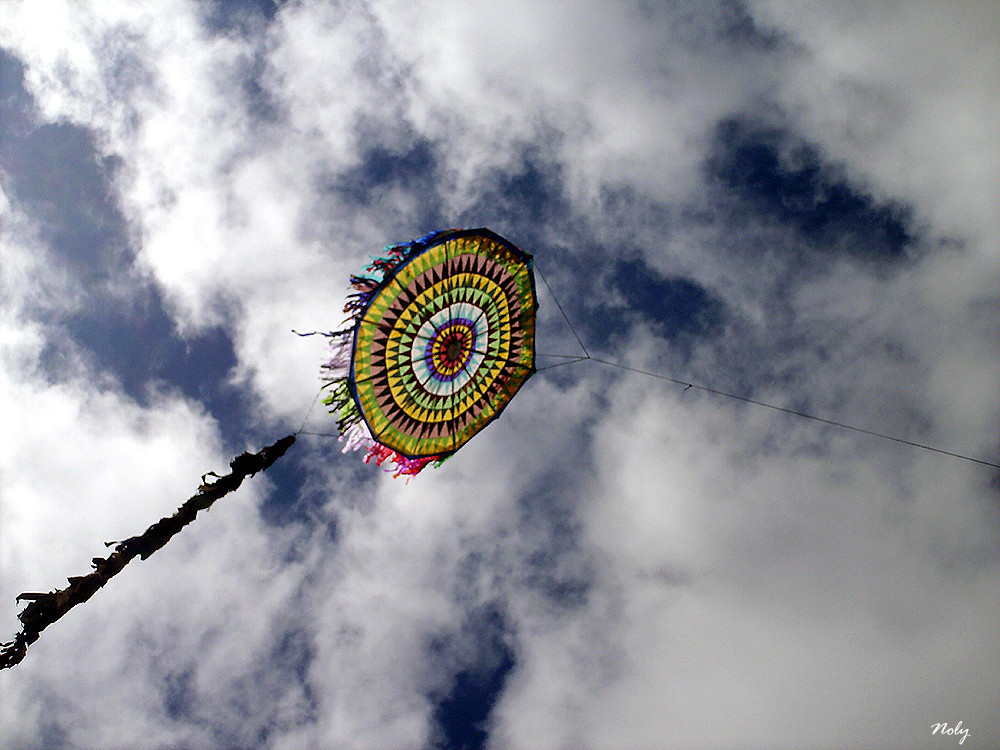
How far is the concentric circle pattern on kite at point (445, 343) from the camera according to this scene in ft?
30.8

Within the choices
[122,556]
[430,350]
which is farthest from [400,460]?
[122,556]

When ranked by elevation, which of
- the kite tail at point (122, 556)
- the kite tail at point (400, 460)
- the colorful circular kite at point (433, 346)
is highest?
the colorful circular kite at point (433, 346)

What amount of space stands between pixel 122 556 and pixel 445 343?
5.78 metres

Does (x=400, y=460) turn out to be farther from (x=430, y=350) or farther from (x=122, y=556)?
(x=122, y=556)

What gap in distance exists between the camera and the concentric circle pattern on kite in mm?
9375

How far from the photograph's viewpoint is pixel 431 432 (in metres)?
10.6

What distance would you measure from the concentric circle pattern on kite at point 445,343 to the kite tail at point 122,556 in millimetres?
2077

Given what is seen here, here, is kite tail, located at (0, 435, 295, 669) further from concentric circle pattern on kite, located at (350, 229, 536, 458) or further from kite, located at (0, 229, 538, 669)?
concentric circle pattern on kite, located at (350, 229, 536, 458)

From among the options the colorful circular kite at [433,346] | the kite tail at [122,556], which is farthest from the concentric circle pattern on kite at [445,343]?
the kite tail at [122,556]

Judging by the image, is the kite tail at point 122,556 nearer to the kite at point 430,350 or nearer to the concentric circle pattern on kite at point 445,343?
the kite at point 430,350

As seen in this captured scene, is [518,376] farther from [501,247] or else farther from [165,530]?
[165,530]

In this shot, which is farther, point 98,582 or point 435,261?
point 435,261

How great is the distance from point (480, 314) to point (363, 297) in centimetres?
231

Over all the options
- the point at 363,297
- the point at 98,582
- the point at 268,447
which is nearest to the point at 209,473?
the point at 268,447
